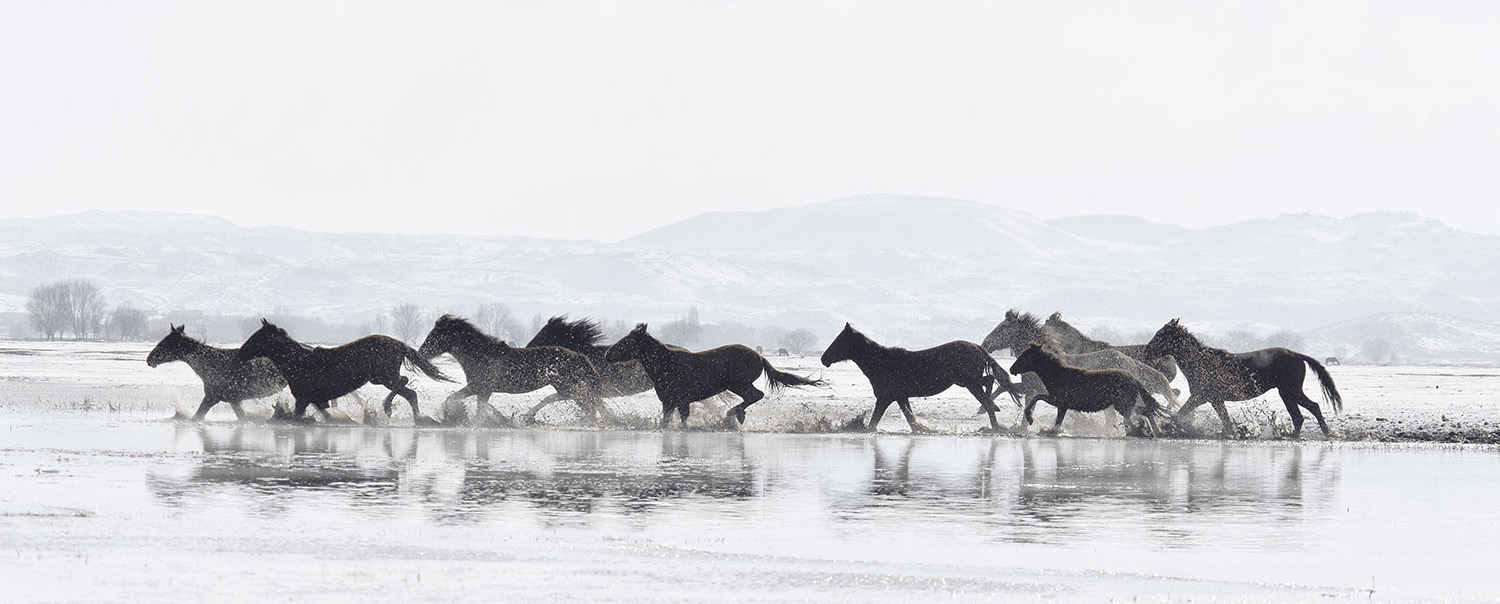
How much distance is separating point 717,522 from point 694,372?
1157cm

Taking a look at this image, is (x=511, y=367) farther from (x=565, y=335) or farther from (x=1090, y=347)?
(x=1090, y=347)

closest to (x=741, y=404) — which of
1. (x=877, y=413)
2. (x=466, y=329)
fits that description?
(x=877, y=413)

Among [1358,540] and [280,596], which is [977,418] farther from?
[280,596]

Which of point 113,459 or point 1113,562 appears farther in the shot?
point 113,459

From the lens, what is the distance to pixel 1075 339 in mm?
27531

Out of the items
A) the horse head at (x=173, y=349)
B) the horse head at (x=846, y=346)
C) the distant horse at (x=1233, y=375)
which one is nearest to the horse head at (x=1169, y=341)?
the distant horse at (x=1233, y=375)

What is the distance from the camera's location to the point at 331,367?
24625mm

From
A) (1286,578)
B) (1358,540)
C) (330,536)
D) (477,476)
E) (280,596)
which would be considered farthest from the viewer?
(477,476)

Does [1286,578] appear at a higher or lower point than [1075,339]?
lower

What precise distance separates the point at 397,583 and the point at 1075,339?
18.4 meters

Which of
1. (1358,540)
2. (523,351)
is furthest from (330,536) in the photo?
(523,351)

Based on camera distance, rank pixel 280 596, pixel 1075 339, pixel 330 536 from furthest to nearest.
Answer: pixel 1075 339
pixel 330 536
pixel 280 596

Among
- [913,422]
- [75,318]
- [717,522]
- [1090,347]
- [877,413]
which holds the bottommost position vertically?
[717,522]

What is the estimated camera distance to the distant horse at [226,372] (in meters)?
25.4
